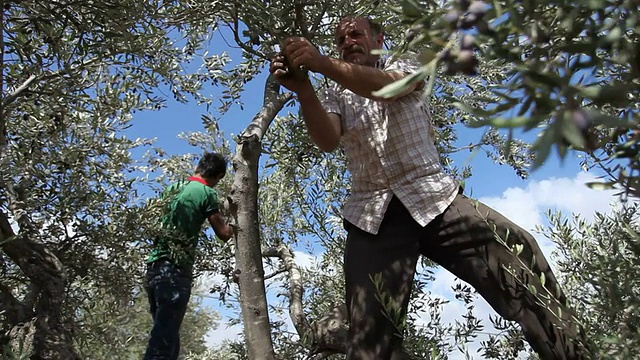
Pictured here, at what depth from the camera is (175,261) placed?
4773mm

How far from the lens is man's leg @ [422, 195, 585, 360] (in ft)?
7.93

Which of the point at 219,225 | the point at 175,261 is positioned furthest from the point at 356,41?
the point at 175,261

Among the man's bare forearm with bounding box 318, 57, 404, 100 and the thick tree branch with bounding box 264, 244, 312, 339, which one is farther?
the thick tree branch with bounding box 264, 244, 312, 339

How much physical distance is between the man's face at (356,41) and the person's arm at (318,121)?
0.27 meters

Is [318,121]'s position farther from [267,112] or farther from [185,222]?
[185,222]

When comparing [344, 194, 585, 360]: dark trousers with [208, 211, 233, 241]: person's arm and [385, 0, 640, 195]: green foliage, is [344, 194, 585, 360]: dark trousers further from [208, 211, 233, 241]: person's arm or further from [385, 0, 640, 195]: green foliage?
[208, 211, 233, 241]: person's arm

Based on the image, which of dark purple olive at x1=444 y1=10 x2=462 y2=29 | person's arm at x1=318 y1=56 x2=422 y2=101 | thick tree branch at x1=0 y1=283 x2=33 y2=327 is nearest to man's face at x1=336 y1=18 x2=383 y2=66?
person's arm at x1=318 y1=56 x2=422 y2=101

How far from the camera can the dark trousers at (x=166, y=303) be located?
15.7 feet

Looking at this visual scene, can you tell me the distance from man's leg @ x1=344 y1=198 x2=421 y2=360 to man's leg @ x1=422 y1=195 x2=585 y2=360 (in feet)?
0.42

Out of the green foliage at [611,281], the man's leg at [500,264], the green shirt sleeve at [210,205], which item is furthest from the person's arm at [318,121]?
the green shirt sleeve at [210,205]

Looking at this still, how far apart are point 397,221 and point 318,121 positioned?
52 cm

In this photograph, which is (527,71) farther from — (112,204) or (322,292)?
(322,292)

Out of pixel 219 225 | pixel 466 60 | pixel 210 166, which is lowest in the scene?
pixel 466 60

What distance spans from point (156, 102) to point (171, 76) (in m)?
0.26
